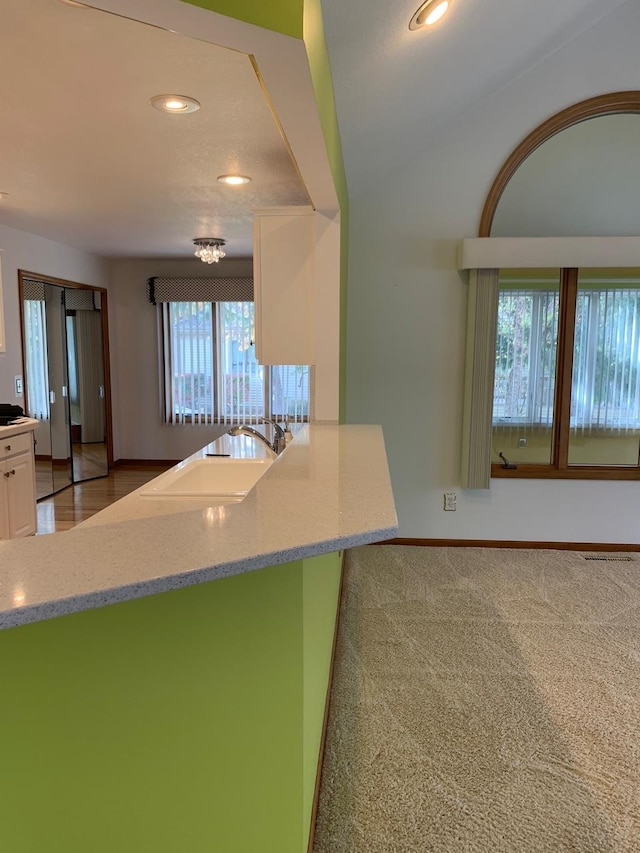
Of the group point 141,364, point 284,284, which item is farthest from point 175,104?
point 141,364

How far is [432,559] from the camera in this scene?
383 cm

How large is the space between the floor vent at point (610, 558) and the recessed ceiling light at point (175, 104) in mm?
3517

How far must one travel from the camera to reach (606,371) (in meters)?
4.02

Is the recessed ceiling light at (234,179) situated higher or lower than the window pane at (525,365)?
higher

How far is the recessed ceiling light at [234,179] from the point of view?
10.2 feet

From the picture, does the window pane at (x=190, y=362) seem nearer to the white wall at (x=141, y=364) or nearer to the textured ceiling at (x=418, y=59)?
Answer: the white wall at (x=141, y=364)

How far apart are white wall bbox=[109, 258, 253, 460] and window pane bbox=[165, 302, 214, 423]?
6.3 inches

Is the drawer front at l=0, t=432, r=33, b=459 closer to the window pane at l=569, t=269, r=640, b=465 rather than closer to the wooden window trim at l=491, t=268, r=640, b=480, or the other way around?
the wooden window trim at l=491, t=268, r=640, b=480

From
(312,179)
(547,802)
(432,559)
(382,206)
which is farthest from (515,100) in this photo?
(547,802)

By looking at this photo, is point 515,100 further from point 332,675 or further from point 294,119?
point 332,675

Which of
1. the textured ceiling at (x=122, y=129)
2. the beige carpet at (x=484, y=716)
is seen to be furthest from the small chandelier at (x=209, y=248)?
the beige carpet at (x=484, y=716)

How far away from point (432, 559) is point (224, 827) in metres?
2.81

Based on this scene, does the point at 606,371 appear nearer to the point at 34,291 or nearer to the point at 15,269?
the point at 15,269

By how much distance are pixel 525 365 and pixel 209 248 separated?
2755 mm
